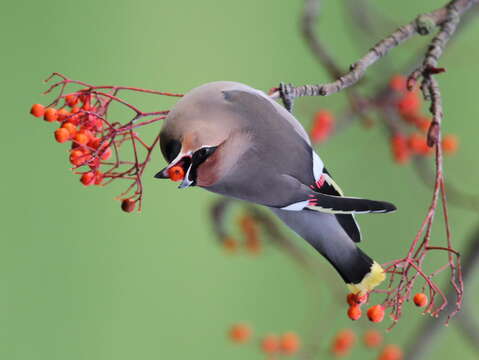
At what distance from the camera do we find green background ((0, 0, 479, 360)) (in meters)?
1.67

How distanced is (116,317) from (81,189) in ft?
1.27

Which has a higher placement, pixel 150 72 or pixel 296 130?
pixel 150 72

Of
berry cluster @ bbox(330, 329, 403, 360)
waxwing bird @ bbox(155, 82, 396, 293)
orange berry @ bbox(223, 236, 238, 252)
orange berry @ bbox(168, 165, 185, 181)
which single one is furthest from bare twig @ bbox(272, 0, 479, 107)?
berry cluster @ bbox(330, 329, 403, 360)

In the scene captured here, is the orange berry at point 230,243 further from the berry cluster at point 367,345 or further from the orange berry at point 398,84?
the orange berry at point 398,84

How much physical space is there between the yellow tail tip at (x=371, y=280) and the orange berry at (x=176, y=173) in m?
0.19

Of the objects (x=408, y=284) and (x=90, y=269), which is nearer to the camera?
(x=408, y=284)

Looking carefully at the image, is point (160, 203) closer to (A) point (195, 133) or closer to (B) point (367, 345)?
(B) point (367, 345)

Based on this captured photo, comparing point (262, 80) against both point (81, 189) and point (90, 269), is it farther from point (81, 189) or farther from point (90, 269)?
point (90, 269)

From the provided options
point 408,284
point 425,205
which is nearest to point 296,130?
point 408,284

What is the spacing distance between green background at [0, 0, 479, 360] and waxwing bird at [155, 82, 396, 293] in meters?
1.09

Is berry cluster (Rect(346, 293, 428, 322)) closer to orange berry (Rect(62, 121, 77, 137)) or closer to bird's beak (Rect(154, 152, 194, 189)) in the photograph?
bird's beak (Rect(154, 152, 194, 189))

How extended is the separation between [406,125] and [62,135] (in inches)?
38.1

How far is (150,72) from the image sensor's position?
179 centimetres

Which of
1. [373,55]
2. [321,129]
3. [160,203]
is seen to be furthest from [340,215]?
[160,203]
